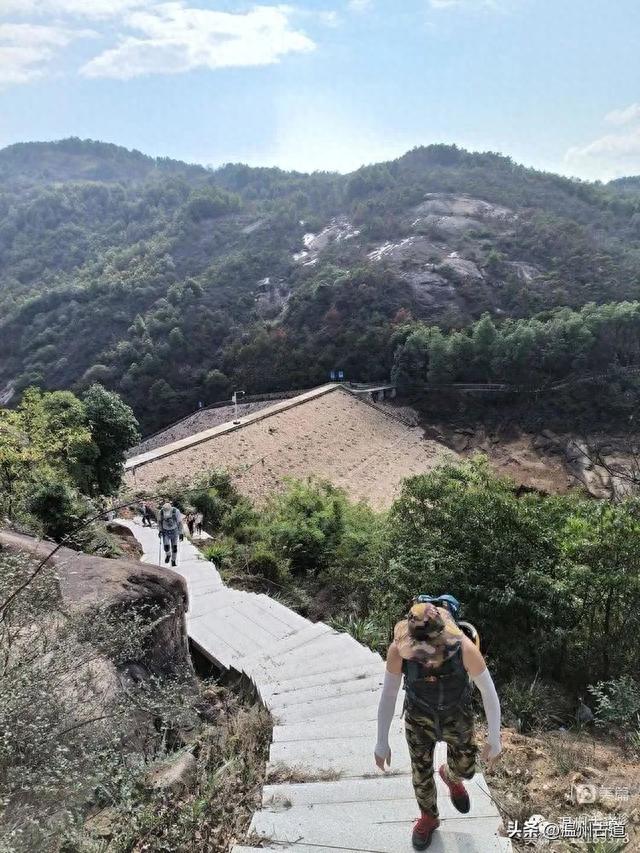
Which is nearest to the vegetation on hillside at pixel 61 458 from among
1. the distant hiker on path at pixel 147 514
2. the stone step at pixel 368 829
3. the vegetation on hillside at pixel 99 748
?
the distant hiker on path at pixel 147 514

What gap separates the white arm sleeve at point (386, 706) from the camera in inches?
96.0

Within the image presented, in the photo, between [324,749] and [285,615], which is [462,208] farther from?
[324,749]

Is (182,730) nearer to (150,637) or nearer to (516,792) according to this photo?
(150,637)

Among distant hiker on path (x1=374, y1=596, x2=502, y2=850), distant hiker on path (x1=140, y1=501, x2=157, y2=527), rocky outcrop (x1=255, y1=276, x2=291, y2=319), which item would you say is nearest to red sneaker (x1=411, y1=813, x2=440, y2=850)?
distant hiker on path (x1=374, y1=596, x2=502, y2=850)

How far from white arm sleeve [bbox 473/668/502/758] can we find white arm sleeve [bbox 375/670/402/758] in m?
0.36

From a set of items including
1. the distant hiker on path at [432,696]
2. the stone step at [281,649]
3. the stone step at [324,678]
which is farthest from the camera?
the stone step at [281,649]

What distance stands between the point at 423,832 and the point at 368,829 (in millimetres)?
271

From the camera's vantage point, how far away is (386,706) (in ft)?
8.17

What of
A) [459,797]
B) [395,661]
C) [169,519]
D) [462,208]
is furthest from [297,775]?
[462,208]

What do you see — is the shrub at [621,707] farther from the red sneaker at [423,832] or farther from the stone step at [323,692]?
the red sneaker at [423,832]

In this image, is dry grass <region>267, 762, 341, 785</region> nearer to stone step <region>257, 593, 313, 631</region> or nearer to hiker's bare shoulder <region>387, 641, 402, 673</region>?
hiker's bare shoulder <region>387, 641, 402, 673</region>

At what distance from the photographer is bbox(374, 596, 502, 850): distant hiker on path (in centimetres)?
233

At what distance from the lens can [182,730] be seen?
354 cm

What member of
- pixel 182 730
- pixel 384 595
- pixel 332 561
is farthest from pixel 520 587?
pixel 332 561
